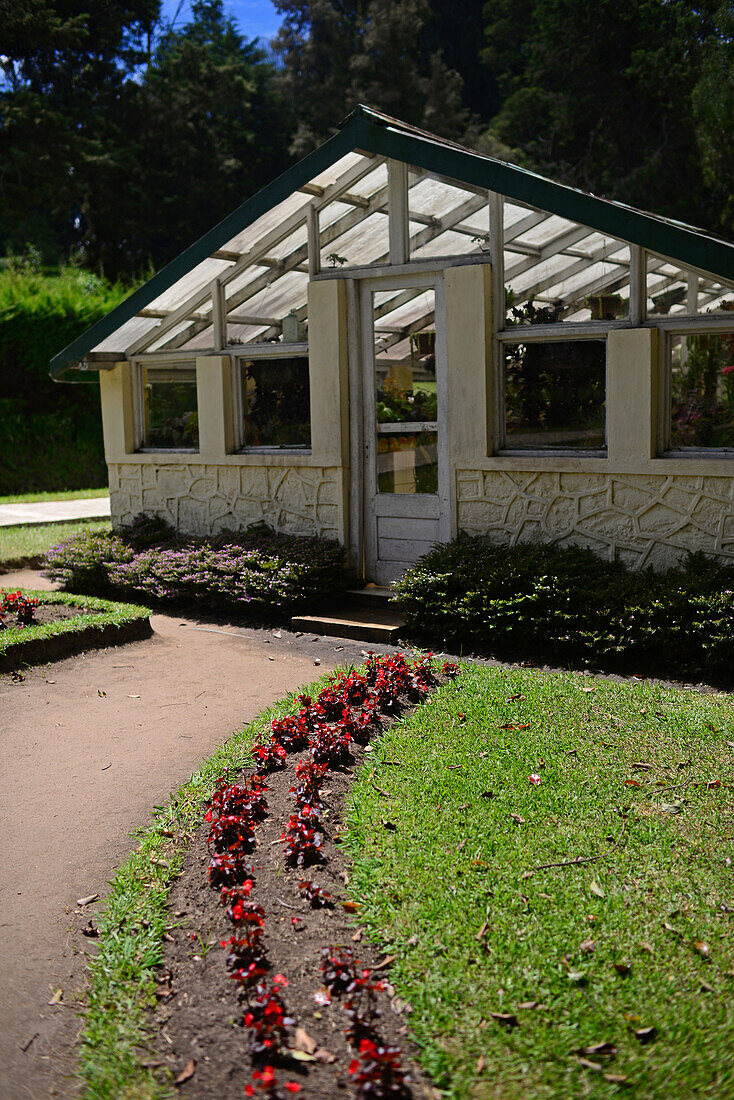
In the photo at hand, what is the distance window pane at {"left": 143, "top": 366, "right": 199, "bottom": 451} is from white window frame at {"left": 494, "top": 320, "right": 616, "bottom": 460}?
3667 mm

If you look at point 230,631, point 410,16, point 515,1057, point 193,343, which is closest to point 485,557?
point 230,631

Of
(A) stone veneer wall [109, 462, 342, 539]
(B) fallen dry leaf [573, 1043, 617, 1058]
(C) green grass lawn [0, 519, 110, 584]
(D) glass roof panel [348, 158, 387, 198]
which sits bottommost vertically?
(B) fallen dry leaf [573, 1043, 617, 1058]

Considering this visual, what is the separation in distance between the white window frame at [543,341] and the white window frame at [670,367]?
33 centimetres

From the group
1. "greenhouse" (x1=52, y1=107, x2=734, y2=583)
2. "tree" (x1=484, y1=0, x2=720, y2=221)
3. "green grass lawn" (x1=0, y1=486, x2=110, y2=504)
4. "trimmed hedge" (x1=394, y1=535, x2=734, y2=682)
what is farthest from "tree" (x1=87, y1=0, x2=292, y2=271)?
"trimmed hedge" (x1=394, y1=535, x2=734, y2=682)

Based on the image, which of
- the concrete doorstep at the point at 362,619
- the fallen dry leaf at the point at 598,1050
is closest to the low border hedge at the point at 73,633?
the concrete doorstep at the point at 362,619

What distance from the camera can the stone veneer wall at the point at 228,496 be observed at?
9.62m

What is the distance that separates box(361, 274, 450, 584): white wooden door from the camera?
8875 millimetres

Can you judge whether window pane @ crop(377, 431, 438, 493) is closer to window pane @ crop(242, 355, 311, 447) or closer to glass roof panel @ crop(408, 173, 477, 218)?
window pane @ crop(242, 355, 311, 447)

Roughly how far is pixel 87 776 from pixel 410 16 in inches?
1246

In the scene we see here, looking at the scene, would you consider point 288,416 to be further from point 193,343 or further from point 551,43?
point 551,43

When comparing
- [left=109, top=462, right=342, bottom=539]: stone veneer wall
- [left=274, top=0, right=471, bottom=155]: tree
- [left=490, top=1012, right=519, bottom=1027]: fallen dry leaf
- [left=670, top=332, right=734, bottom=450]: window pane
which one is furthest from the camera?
[left=274, top=0, right=471, bottom=155]: tree

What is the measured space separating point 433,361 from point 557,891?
5.86 m

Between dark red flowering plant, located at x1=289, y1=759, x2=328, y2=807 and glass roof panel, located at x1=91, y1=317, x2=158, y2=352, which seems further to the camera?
glass roof panel, located at x1=91, y1=317, x2=158, y2=352

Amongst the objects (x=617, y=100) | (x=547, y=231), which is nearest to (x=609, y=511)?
(x=547, y=231)
